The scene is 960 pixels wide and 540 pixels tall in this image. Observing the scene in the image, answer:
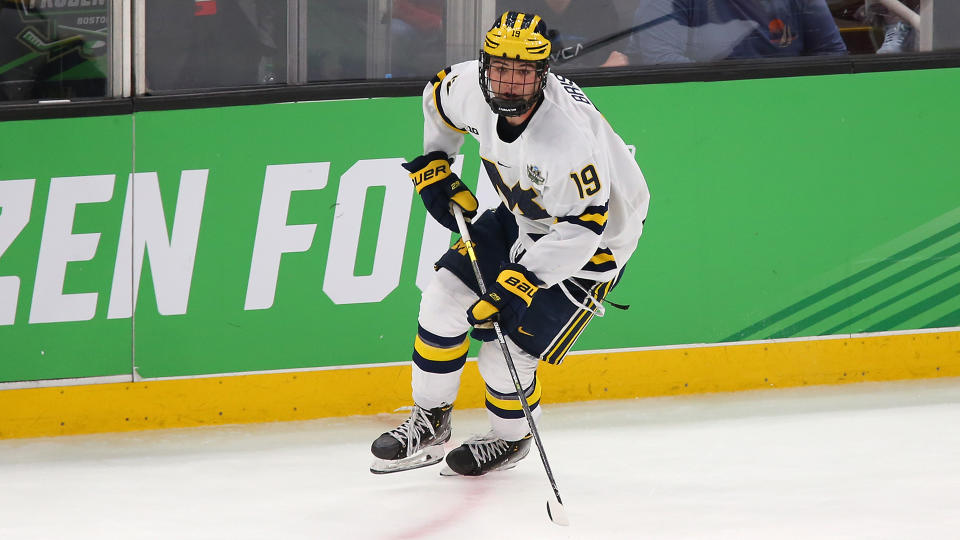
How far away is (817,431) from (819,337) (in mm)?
551

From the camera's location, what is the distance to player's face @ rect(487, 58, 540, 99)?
2555 mm

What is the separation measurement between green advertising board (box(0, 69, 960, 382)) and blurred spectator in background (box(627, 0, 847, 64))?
0.40 feet

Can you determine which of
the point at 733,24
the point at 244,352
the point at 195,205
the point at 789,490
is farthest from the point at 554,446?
the point at 733,24

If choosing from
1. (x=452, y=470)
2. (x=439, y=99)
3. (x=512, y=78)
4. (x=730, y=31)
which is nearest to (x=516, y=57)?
(x=512, y=78)

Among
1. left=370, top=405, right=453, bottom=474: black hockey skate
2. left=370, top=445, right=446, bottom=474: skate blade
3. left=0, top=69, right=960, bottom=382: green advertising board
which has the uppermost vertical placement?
left=0, top=69, right=960, bottom=382: green advertising board

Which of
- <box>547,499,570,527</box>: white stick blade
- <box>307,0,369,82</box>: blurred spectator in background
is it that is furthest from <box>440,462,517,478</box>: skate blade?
<box>307,0,369,82</box>: blurred spectator in background

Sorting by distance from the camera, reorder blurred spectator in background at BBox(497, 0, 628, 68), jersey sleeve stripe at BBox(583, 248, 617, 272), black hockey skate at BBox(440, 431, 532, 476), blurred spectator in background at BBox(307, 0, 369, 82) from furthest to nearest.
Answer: blurred spectator in background at BBox(497, 0, 628, 68)
blurred spectator in background at BBox(307, 0, 369, 82)
black hockey skate at BBox(440, 431, 532, 476)
jersey sleeve stripe at BBox(583, 248, 617, 272)

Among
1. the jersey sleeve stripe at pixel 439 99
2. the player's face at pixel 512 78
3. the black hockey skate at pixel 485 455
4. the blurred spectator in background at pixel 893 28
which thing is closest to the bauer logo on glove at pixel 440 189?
the jersey sleeve stripe at pixel 439 99

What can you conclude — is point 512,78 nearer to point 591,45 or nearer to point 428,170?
point 428,170

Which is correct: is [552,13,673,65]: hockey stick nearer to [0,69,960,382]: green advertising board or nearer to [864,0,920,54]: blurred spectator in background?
[0,69,960,382]: green advertising board

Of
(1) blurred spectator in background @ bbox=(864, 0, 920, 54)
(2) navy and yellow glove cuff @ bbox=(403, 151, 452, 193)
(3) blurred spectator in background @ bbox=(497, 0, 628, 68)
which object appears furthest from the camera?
(1) blurred spectator in background @ bbox=(864, 0, 920, 54)

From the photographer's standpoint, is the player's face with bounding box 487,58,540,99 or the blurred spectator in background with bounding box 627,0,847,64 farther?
the blurred spectator in background with bounding box 627,0,847,64

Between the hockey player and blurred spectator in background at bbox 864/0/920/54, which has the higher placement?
blurred spectator in background at bbox 864/0/920/54

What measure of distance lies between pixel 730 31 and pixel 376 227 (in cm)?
134
